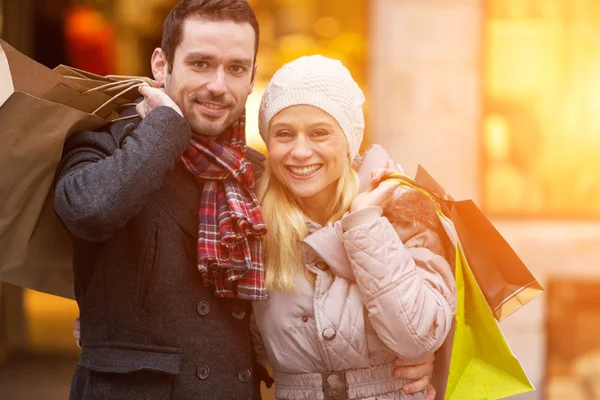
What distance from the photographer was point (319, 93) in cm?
311

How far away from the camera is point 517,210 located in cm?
646

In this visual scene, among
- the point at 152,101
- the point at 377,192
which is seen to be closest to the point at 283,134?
the point at 377,192

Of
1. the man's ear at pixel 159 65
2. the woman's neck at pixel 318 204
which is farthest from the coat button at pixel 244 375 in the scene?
the man's ear at pixel 159 65

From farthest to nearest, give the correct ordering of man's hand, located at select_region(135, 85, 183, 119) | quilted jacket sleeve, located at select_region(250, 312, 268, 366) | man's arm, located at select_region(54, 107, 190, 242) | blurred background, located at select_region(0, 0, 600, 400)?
blurred background, located at select_region(0, 0, 600, 400), quilted jacket sleeve, located at select_region(250, 312, 268, 366), man's hand, located at select_region(135, 85, 183, 119), man's arm, located at select_region(54, 107, 190, 242)

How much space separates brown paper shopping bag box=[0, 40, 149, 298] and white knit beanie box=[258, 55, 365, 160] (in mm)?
546

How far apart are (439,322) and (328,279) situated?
0.45 metres

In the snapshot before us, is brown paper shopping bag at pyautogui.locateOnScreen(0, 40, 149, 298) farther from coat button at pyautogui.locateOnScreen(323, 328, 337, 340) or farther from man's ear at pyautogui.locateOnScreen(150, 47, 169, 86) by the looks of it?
coat button at pyautogui.locateOnScreen(323, 328, 337, 340)

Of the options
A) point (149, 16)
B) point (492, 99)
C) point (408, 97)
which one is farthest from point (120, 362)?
point (149, 16)

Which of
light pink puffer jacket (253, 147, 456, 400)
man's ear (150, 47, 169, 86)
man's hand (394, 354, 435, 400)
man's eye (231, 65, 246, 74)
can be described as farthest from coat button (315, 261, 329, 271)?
man's ear (150, 47, 169, 86)

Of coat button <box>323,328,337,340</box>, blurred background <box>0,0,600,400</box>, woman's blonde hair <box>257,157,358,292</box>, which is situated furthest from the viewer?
blurred background <box>0,0,600,400</box>

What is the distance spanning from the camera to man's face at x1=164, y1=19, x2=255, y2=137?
9.68 feet

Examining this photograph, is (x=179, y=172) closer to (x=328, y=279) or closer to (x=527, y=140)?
(x=328, y=279)

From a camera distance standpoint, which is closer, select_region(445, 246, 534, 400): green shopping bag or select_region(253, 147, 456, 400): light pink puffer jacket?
select_region(253, 147, 456, 400): light pink puffer jacket

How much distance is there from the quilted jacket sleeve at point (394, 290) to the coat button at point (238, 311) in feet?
1.51
